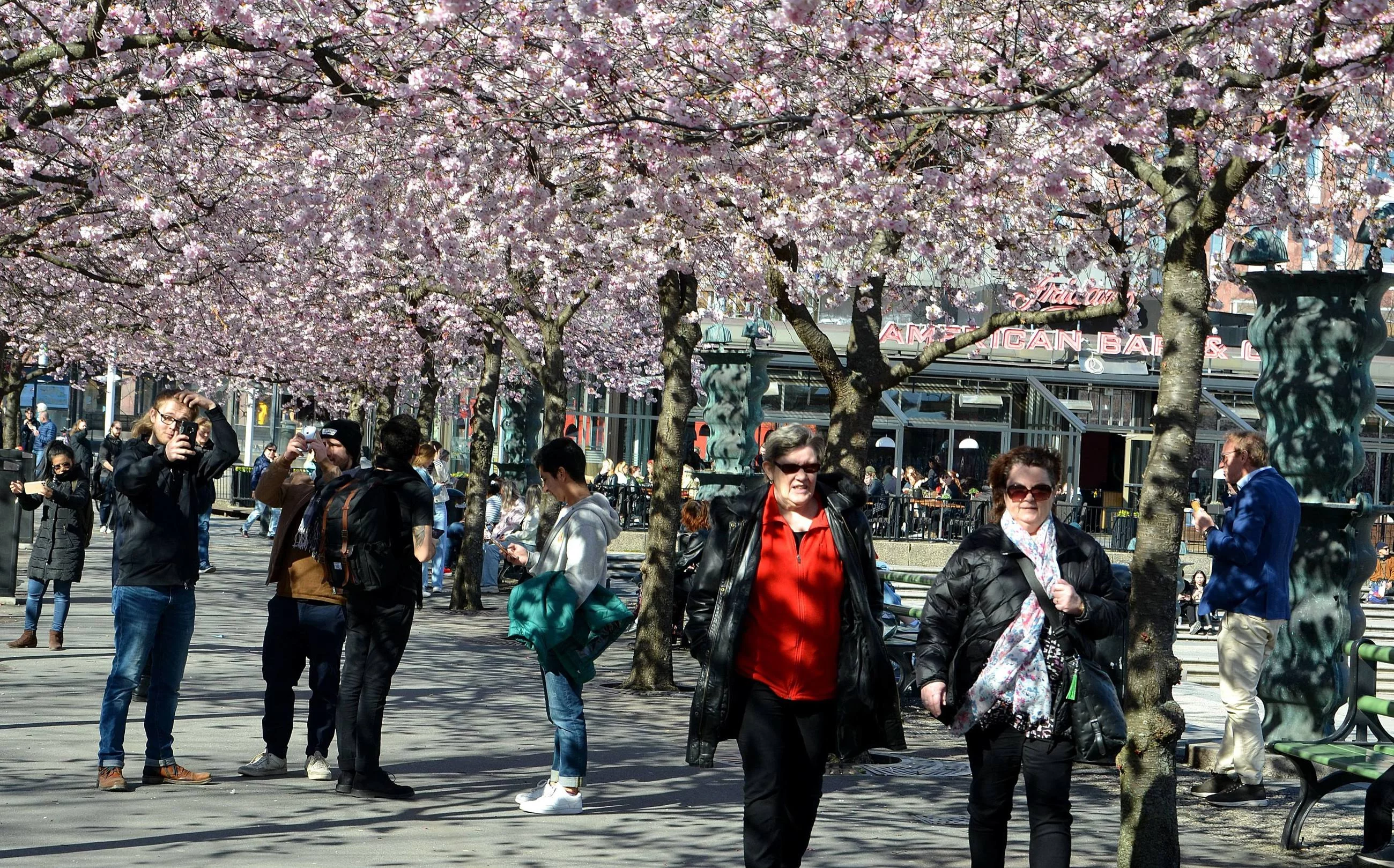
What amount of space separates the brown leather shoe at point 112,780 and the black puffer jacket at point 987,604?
12.6 feet

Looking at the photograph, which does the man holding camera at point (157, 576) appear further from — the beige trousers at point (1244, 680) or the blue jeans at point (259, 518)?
the blue jeans at point (259, 518)

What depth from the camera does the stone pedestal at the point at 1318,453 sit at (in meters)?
9.68

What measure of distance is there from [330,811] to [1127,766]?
3.40 m

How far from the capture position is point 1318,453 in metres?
9.91

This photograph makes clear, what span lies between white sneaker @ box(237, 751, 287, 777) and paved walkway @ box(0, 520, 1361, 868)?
83 mm

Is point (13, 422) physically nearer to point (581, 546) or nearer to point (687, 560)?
point (687, 560)

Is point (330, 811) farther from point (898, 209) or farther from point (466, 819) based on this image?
point (898, 209)

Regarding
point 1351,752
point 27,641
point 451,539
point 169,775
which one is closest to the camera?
point 1351,752

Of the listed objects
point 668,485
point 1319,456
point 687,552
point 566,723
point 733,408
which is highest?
point 733,408

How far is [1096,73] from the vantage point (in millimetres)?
7340

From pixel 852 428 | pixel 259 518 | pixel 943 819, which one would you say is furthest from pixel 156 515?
pixel 259 518

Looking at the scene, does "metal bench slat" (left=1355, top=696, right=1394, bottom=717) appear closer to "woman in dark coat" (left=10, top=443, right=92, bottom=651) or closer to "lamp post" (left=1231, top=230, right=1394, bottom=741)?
"lamp post" (left=1231, top=230, right=1394, bottom=741)

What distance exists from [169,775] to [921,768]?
161 inches

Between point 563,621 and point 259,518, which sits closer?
point 563,621
